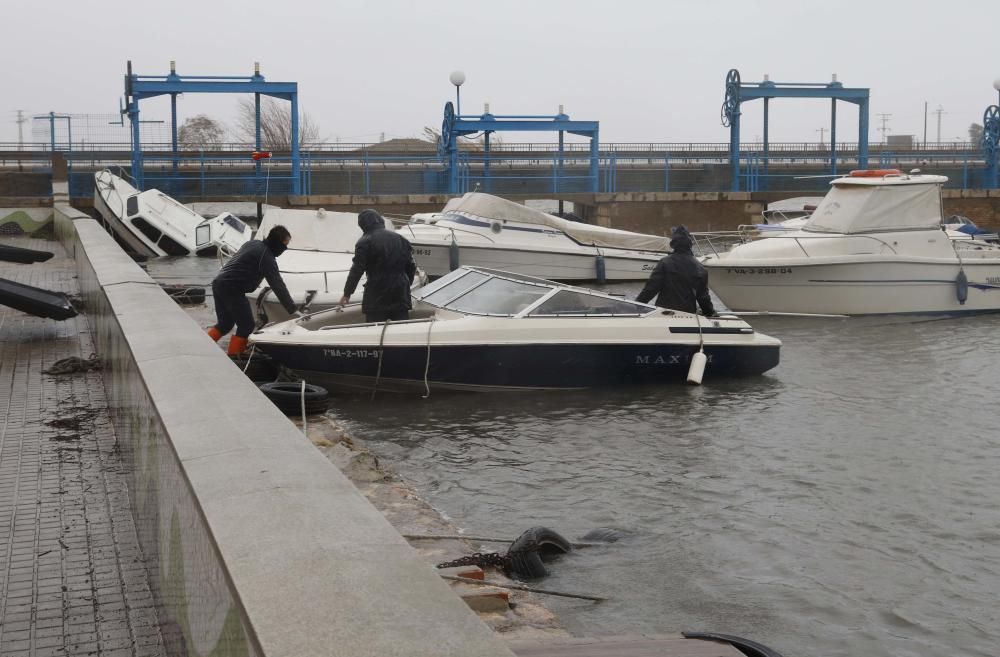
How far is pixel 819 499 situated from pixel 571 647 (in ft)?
16.9

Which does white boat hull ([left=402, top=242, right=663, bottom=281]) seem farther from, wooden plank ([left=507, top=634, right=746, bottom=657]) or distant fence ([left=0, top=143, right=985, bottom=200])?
wooden plank ([left=507, top=634, right=746, bottom=657])

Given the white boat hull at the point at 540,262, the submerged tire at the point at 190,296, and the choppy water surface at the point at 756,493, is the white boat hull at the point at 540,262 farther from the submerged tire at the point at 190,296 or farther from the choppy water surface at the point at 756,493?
the choppy water surface at the point at 756,493

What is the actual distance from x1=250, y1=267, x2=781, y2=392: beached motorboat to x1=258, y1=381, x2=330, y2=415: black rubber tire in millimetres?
1353

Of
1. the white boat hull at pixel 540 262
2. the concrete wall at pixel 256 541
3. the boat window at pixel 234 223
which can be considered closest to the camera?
the concrete wall at pixel 256 541

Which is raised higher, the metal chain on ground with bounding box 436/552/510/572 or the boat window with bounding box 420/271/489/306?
the boat window with bounding box 420/271/489/306

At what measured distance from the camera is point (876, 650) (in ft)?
20.0

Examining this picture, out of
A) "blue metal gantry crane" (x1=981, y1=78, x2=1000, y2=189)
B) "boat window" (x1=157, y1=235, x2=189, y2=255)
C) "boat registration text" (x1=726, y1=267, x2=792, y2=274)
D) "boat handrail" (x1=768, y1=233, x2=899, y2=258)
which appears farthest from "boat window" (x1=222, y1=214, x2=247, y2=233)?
"blue metal gantry crane" (x1=981, y1=78, x2=1000, y2=189)

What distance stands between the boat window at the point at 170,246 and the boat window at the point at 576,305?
61.2ft

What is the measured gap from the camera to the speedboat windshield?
12.7 metres

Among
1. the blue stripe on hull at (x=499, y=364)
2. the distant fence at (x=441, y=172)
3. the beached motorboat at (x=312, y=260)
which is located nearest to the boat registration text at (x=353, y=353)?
the blue stripe on hull at (x=499, y=364)

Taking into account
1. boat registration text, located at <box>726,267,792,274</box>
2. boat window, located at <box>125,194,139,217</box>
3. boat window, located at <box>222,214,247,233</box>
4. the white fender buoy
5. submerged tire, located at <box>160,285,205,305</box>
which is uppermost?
boat window, located at <box>125,194,139,217</box>

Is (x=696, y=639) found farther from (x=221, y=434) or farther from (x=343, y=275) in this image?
(x=343, y=275)

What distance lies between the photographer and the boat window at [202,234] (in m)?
27.8

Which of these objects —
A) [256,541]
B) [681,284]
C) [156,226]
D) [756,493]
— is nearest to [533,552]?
[756,493]
